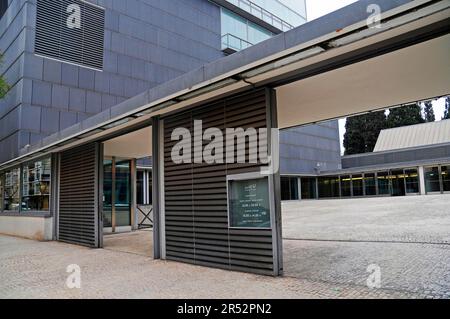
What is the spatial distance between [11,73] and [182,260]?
14758mm

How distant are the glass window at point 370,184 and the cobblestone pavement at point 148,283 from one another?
1174 inches

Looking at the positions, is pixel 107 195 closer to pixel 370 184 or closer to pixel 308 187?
pixel 308 187

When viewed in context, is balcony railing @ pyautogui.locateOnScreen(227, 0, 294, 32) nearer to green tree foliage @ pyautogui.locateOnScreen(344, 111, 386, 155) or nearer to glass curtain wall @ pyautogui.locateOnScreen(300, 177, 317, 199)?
glass curtain wall @ pyautogui.locateOnScreen(300, 177, 317, 199)

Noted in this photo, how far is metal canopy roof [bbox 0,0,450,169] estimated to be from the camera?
14.1ft

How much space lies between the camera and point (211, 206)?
7.13 m

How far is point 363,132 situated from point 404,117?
6.04m

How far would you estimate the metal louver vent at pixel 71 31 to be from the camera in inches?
690

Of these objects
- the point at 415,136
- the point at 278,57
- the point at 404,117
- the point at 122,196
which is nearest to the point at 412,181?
the point at 415,136

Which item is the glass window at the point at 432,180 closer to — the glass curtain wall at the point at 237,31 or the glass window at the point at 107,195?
the glass curtain wall at the point at 237,31

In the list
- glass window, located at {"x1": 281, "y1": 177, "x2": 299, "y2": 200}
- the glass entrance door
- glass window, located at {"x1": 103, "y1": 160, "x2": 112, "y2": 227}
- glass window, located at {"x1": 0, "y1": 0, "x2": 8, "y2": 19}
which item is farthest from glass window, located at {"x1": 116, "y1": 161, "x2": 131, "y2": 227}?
glass window, located at {"x1": 281, "y1": 177, "x2": 299, "y2": 200}
